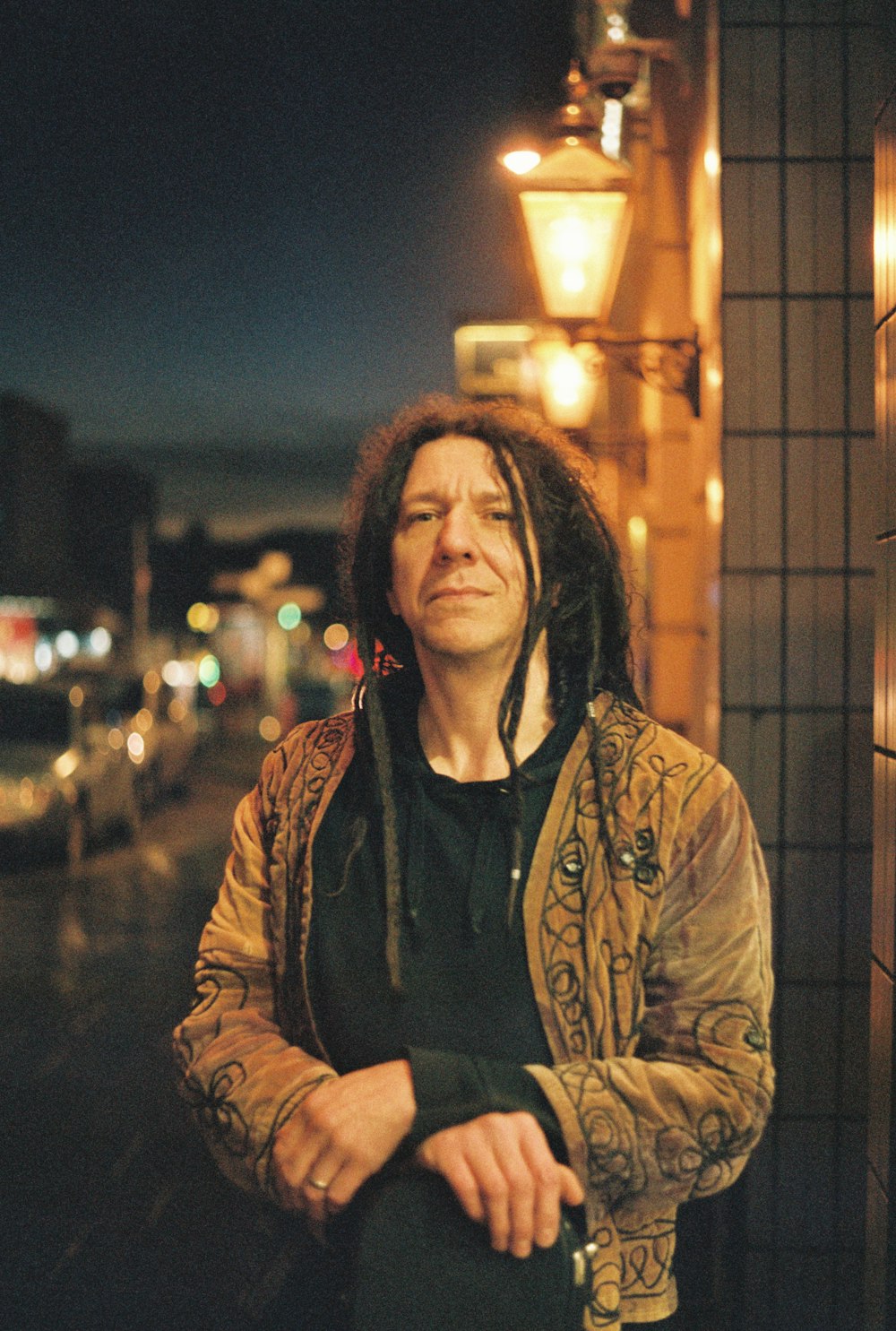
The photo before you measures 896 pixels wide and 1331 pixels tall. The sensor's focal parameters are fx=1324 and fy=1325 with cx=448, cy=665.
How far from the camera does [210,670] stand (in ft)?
195

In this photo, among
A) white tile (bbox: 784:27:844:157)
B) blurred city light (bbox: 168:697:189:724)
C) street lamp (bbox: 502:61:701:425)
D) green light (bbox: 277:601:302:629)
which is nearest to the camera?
white tile (bbox: 784:27:844:157)

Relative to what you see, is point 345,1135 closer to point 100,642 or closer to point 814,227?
point 814,227

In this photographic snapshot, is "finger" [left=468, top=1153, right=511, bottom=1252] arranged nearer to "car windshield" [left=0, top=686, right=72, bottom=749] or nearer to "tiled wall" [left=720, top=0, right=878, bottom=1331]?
"tiled wall" [left=720, top=0, right=878, bottom=1331]

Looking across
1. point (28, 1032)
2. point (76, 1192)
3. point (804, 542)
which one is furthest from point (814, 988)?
point (28, 1032)

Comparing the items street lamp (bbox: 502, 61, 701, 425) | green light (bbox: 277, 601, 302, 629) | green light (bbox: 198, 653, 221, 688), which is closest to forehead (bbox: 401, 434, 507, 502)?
street lamp (bbox: 502, 61, 701, 425)

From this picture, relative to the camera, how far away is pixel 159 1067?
6945 millimetres

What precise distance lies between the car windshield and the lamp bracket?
32.6 ft

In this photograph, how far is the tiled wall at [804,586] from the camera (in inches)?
170

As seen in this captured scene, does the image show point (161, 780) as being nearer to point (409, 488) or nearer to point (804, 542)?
point (804, 542)

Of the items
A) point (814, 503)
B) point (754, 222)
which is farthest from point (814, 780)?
point (754, 222)

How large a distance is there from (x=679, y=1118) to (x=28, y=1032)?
6541 mm

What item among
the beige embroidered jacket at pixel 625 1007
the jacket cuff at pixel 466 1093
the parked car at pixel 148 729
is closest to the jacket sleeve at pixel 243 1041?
the beige embroidered jacket at pixel 625 1007

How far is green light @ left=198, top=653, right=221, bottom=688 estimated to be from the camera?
58000 millimetres

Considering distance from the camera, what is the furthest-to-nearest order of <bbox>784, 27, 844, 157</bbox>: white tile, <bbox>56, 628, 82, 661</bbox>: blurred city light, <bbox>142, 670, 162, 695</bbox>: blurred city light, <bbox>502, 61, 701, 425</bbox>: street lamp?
<bbox>56, 628, 82, 661</bbox>: blurred city light < <bbox>142, 670, 162, 695</bbox>: blurred city light < <bbox>502, 61, 701, 425</bbox>: street lamp < <bbox>784, 27, 844, 157</bbox>: white tile
